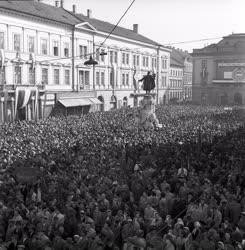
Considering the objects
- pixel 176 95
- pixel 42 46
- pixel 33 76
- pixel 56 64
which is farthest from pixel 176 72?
pixel 33 76

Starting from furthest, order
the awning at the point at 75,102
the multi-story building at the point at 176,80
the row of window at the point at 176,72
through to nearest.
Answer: the row of window at the point at 176,72 → the multi-story building at the point at 176,80 → the awning at the point at 75,102

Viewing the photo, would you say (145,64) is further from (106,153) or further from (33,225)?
(33,225)

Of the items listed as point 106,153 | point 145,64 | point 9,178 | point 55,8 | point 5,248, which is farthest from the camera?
point 145,64

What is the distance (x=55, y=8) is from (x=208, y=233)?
1557 inches

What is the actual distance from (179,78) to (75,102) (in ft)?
141

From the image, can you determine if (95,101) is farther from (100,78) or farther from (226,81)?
(226,81)

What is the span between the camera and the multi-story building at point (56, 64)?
32.7 m

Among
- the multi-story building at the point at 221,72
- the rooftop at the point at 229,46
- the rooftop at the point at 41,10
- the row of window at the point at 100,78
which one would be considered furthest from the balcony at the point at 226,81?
the rooftop at the point at 41,10

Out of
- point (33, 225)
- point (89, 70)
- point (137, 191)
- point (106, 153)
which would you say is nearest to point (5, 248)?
point (33, 225)

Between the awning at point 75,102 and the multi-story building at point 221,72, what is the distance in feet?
93.2

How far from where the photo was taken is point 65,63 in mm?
40344

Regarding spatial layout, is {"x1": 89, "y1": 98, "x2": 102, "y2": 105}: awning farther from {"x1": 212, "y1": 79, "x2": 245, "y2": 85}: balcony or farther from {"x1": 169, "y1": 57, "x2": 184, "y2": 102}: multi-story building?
{"x1": 212, "y1": 79, "x2": 245, "y2": 85}: balcony

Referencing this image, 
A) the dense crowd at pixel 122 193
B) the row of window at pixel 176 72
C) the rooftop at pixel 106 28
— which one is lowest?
the dense crowd at pixel 122 193

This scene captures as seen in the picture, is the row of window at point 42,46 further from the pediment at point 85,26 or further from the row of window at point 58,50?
the pediment at point 85,26
